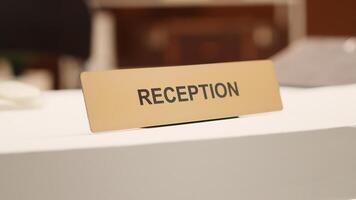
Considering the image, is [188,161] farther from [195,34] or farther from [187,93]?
[195,34]

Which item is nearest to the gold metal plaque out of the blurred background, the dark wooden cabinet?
the blurred background

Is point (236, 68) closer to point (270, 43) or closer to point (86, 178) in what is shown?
point (86, 178)

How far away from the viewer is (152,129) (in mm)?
450

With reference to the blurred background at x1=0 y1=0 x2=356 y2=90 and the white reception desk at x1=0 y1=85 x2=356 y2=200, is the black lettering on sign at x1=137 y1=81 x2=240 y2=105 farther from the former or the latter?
the blurred background at x1=0 y1=0 x2=356 y2=90

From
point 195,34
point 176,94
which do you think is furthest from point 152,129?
point 195,34

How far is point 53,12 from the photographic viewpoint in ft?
4.54

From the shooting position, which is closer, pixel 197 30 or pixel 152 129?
pixel 152 129

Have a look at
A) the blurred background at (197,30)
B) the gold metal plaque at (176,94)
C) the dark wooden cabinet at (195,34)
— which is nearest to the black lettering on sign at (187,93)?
the gold metal plaque at (176,94)

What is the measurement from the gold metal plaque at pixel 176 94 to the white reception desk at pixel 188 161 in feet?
0.03

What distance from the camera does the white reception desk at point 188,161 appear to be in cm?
38

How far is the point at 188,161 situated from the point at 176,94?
8 centimetres

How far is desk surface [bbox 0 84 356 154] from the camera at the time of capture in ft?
1.34

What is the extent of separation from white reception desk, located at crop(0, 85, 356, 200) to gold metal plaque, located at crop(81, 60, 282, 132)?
1cm

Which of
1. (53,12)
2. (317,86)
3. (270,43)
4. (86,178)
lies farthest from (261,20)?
(86,178)
